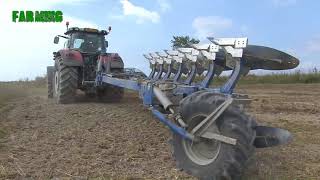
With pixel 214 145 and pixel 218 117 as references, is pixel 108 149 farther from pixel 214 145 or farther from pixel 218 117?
pixel 218 117

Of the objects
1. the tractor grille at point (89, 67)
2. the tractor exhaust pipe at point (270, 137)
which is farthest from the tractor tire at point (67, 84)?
the tractor exhaust pipe at point (270, 137)

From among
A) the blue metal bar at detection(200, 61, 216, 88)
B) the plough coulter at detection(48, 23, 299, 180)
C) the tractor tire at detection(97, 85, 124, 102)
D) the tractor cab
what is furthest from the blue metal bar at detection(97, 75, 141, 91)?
the tractor cab

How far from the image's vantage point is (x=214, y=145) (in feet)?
18.3

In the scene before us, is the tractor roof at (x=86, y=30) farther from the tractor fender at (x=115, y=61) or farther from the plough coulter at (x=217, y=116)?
the plough coulter at (x=217, y=116)

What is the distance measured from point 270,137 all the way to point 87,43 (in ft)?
30.6

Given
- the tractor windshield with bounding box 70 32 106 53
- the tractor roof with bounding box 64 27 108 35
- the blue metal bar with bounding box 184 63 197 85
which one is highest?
the tractor roof with bounding box 64 27 108 35

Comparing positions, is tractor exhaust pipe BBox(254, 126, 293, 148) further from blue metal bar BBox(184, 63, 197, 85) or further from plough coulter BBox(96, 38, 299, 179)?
blue metal bar BBox(184, 63, 197, 85)

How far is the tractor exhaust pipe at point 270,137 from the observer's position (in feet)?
17.4

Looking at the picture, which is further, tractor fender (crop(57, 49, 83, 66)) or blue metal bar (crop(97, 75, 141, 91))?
tractor fender (crop(57, 49, 83, 66))

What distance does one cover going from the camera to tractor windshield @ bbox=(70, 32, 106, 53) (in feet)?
45.6

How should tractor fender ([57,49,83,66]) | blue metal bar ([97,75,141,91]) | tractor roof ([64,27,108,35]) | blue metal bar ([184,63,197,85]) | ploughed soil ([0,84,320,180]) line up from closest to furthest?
ploughed soil ([0,84,320,180]), blue metal bar ([184,63,197,85]), blue metal bar ([97,75,141,91]), tractor fender ([57,49,83,66]), tractor roof ([64,27,108,35])

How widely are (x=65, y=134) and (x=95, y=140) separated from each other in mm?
717

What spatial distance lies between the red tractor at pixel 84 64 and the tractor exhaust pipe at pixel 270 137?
7016mm

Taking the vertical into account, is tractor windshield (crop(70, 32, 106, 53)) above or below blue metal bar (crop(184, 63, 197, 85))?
above
